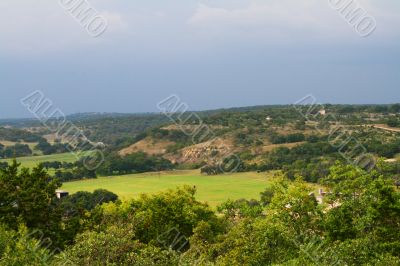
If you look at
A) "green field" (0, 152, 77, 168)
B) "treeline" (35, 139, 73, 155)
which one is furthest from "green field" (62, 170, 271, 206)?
"treeline" (35, 139, 73, 155)

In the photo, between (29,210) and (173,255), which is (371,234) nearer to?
(173,255)

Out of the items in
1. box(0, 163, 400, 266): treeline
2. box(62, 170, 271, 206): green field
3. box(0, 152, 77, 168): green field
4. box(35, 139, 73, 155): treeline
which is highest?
box(0, 163, 400, 266): treeline

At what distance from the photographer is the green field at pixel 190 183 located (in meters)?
86.5

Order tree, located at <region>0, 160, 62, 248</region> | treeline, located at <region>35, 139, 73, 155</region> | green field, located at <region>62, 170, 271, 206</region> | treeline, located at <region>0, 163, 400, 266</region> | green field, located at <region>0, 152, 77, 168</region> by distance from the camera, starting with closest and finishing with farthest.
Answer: treeline, located at <region>0, 163, 400, 266</region> → tree, located at <region>0, 160, 62, 248</region> → green field, located at <region>62, 170, 271, 206</region> → green field, located at <region>0, 152, 77, 168</region> → treeline, located at <region>35, 139, 73, 155</region>

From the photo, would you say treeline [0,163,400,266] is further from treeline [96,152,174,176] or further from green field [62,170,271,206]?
treeline [96,152,174,176]

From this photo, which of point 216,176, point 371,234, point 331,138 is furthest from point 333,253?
point 331,138

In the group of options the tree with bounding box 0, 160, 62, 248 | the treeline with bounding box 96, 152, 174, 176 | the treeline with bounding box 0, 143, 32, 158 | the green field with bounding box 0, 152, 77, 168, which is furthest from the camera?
the treeline with bounding box 0, 143, 32, 158

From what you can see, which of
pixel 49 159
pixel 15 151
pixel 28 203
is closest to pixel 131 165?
pixel 49 159

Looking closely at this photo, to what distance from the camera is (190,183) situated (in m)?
99.4

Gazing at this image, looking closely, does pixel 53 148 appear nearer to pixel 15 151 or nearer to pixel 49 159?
pixel 15 151

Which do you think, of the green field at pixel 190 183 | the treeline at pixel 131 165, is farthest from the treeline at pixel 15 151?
the green field at pixel 190 183

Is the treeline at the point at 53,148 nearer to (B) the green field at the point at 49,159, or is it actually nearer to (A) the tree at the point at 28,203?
(B) the green field at the point at 49,159

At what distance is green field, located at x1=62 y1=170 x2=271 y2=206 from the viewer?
8650cm

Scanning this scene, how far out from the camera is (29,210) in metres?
33.8
